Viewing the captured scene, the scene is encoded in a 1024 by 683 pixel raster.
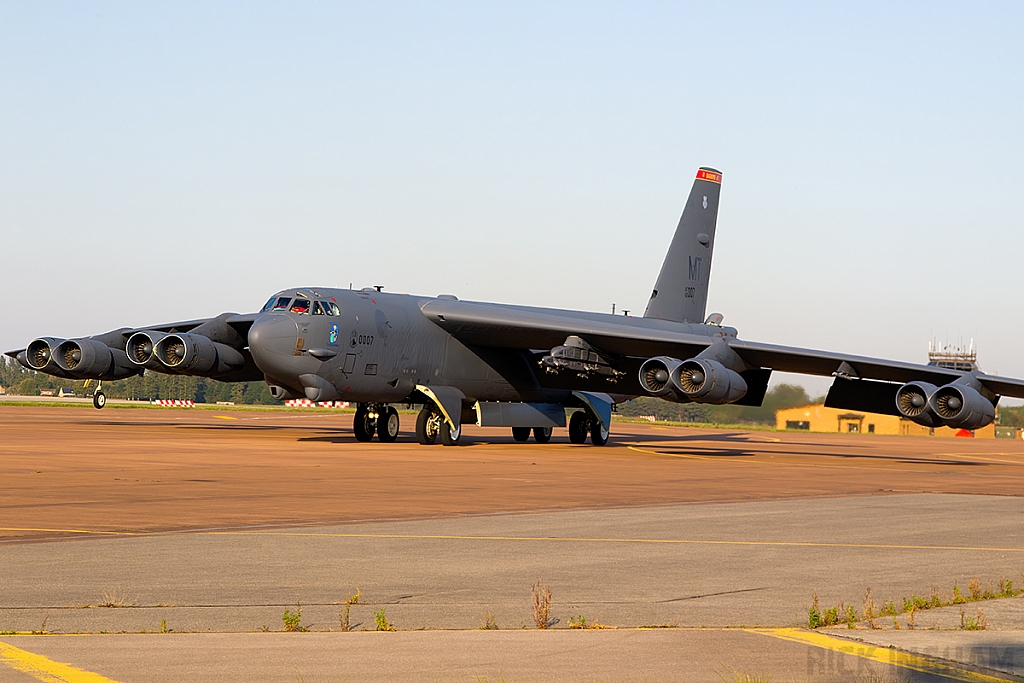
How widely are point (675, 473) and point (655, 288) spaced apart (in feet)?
52.8

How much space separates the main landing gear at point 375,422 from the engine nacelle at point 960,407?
13.9 meters

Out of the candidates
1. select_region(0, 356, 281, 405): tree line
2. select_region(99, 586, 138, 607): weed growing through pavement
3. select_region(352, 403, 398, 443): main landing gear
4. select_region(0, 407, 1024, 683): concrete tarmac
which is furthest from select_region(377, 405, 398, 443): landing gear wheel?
select_region(0, 356, 281, 405): tree line

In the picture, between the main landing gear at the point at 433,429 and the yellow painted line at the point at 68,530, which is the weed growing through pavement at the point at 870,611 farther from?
the main landing gear at the point at 433,429

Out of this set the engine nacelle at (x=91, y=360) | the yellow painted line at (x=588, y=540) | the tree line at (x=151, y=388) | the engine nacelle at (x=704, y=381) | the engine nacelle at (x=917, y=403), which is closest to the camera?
the yellow painted line at (x=588, y=540)

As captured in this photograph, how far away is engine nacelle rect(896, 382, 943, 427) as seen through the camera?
95.4 ft

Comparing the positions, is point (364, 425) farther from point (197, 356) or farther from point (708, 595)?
point (708, 595)

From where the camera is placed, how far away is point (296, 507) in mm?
14234

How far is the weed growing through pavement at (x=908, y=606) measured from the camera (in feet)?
24.0

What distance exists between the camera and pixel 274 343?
28969mm

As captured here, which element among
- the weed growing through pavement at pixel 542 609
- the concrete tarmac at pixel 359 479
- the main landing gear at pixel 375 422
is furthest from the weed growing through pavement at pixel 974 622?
the main landing gear at pixel 375 422

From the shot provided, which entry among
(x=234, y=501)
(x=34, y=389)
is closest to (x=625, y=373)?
(x=234, y=501)

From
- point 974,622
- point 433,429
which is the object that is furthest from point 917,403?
point 974,622

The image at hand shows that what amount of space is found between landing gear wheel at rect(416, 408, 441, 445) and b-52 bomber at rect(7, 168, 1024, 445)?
0.04 metres

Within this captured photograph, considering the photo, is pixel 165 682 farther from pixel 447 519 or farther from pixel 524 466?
pixel 524 466
